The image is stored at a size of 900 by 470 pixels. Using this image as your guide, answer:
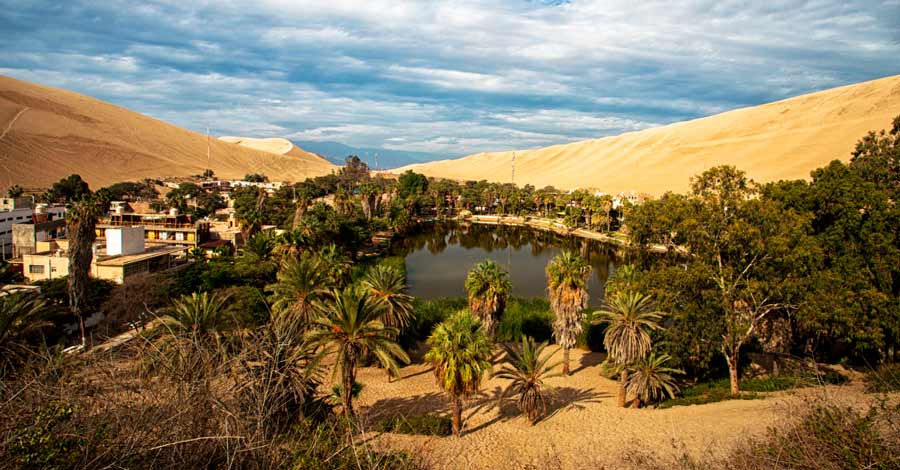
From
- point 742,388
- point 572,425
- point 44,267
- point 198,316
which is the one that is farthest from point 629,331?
point 44,267

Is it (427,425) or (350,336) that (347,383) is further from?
(427,425)

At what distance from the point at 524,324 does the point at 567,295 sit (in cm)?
587

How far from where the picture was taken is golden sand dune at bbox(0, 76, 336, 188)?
83625 mm

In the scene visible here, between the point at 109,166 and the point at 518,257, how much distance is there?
84.6 meters

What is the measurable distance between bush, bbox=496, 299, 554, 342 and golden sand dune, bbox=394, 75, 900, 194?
5719cm

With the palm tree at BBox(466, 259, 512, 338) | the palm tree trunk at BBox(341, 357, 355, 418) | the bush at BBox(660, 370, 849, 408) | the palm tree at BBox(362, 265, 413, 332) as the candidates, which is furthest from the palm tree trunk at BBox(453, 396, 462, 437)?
the bush at BBox(660, 370, 849, 408)

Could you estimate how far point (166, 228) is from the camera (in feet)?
138

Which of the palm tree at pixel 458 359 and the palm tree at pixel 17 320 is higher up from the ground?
the palm tree at pixel 17 320

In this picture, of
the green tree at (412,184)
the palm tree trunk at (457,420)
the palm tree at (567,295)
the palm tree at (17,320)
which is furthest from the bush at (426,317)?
the green tree at (412,184)

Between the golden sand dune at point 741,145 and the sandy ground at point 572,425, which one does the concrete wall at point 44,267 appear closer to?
the sandy ground at point 572,425

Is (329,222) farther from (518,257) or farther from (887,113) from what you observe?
(887,113)

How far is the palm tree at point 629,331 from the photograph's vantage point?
54.3ft

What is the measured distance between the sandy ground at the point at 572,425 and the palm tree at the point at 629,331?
5.38 feet

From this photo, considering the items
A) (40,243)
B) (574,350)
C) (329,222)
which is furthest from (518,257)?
(40,243)
